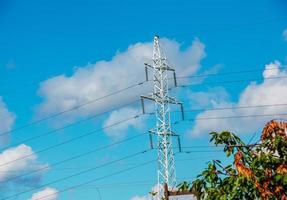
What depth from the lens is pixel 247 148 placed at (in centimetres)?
1048

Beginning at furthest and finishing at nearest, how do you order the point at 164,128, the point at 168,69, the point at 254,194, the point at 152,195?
the point at 168,69
the point at 164,128
the point at 152,195
the point at 254,194

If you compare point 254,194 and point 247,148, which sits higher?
point 247,148

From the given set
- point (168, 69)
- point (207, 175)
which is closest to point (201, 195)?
point (207, 175)

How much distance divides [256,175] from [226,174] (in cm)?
65

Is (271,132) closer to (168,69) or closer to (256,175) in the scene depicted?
(256,175)

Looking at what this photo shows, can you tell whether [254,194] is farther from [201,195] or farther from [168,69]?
[168,69]

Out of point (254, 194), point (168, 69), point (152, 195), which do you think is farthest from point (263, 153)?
point (168, 69)

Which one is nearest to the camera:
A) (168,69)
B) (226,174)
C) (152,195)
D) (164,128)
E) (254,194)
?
(254,194)

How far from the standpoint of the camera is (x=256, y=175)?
9883mm

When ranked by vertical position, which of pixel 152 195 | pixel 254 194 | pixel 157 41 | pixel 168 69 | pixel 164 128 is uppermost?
pixel 157 41

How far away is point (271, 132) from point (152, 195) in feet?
27.5

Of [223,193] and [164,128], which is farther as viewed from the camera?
[164,128]

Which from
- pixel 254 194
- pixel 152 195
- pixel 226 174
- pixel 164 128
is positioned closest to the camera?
pixel 254 194

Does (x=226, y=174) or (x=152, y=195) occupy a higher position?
(x=152, y=195)
